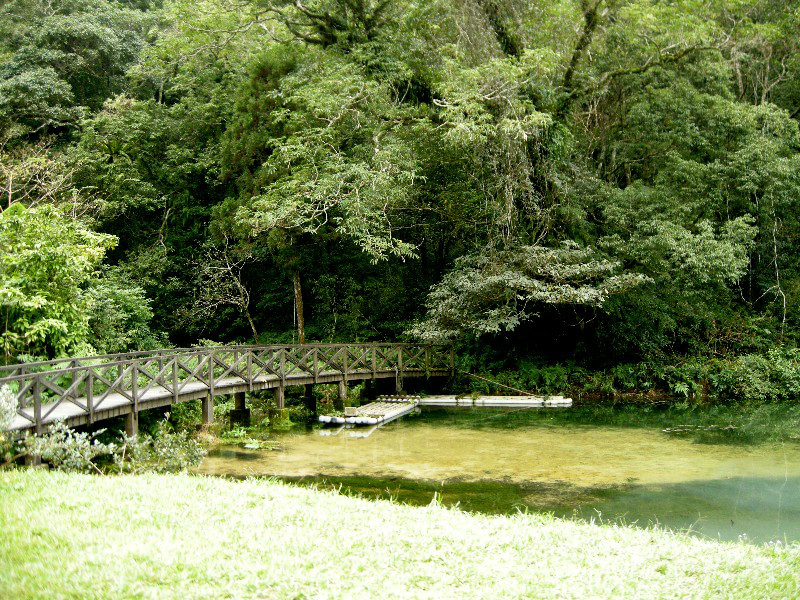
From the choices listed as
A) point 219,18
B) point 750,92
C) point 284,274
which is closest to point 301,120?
point 219,18

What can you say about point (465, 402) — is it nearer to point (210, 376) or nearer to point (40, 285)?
point (210, 376)

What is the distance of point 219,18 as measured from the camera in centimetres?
1936

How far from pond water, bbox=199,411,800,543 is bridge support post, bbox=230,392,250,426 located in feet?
5.17

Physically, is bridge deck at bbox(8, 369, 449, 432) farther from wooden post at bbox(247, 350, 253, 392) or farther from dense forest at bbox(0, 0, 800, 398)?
dense forest at bbox(0, 0, 800, 398)

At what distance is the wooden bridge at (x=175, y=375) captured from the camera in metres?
11.0

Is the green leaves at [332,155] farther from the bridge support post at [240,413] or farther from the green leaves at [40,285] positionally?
the green leaves at [40,285]

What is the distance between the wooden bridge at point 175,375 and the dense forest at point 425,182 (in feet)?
4.52

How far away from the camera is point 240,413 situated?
16766 mm

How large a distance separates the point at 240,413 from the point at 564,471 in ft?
26.1

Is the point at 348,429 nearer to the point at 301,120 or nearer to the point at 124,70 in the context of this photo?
the point at 301,120

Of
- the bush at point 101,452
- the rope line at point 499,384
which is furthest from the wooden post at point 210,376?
the rope line at point 499,384

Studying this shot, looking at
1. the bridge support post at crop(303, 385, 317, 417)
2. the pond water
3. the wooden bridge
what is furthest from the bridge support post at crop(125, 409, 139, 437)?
the bridge support post at crop(303, 385, 317, 417)

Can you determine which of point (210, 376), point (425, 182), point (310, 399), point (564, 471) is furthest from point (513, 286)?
point (210, 376)

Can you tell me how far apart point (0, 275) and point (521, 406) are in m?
12.9
